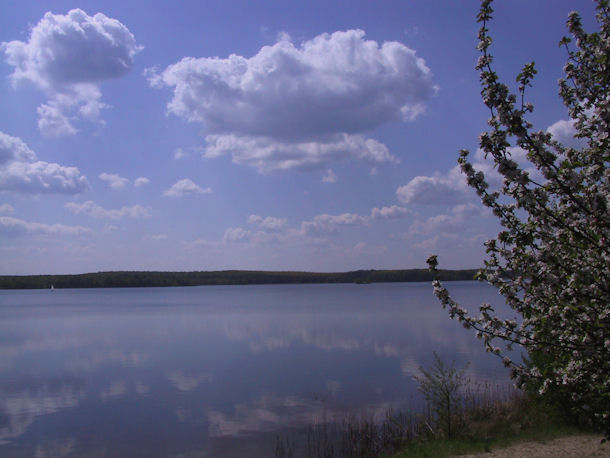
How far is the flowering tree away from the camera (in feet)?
15.2

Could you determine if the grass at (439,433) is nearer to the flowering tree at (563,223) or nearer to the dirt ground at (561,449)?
the dirt ground at (561,449)

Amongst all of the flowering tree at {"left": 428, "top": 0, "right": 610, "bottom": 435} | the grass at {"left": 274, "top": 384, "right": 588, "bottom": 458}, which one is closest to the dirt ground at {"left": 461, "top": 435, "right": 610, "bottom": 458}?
the grass at {"left": 274, "top": 384, "right": 588, "bottom": 458}

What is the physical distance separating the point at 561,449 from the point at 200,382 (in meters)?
16.4

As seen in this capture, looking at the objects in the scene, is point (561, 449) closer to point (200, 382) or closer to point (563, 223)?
point (563, 223)

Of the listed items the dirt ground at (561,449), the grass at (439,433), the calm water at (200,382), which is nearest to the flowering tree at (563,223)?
the dirt ground at (561,449)

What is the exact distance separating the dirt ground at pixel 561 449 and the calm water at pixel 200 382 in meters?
6.38

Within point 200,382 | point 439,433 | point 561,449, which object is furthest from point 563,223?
point 200,382

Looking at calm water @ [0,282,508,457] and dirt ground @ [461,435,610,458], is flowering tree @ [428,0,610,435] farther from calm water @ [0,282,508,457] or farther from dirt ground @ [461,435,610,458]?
calm water @ [0,282,508,457]

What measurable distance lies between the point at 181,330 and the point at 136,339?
637cm

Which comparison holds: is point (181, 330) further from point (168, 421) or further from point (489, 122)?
point (489, 122)

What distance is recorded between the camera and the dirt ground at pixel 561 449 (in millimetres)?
10602

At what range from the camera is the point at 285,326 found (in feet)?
157

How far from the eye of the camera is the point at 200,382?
23.9 m

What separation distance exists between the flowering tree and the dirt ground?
18.2 feet
